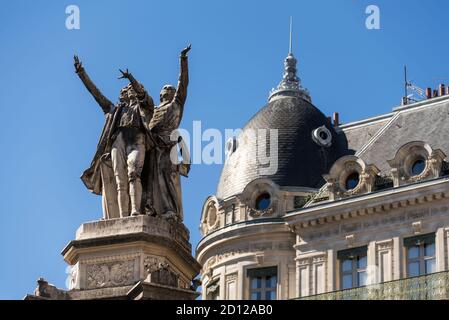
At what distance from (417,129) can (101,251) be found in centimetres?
5116

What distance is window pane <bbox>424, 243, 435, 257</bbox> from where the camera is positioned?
72.1 meters

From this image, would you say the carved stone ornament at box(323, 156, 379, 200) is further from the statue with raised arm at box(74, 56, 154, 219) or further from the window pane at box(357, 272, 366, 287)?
the statue with raised arm at box(74, 56, 154, 219)

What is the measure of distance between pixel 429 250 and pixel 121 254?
45787 millimetres

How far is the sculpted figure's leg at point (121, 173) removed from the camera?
1108 inches

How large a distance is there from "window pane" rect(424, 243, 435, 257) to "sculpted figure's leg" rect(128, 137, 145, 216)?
4468 cm

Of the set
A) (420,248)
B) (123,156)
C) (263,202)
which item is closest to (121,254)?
(123,156)

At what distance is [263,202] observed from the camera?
78688 millimetres

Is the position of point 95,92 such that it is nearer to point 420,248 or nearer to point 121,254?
point 121,254

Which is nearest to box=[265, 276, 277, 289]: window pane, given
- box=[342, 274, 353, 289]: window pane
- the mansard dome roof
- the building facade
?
the building facade

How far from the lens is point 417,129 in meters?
77.8

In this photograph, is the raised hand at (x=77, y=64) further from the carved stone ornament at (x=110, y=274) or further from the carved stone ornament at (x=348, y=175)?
the carved stone ornament at (x=348, y=175)

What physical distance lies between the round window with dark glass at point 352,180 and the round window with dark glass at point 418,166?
2954mm

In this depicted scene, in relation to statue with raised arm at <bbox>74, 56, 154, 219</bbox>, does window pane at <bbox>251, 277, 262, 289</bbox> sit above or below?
above
